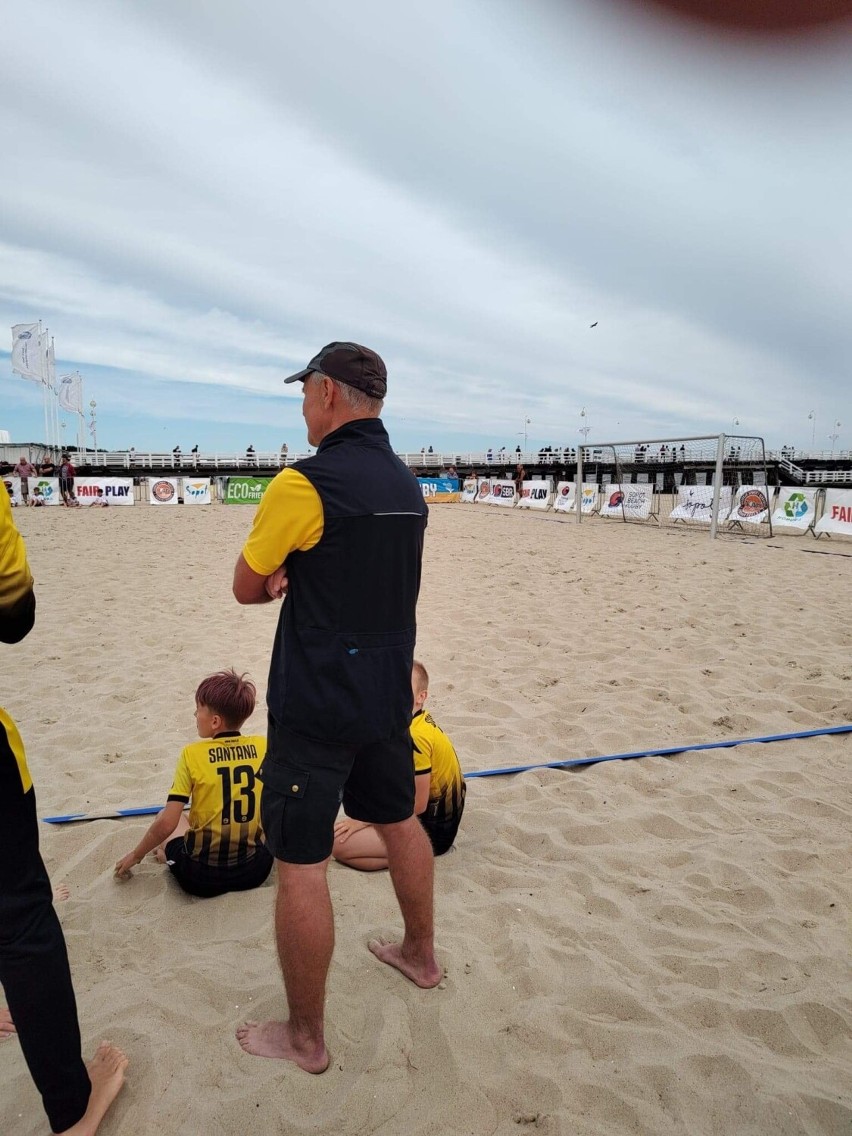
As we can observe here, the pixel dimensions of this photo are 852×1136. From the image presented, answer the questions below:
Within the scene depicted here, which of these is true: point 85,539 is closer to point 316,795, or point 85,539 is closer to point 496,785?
point 496,785

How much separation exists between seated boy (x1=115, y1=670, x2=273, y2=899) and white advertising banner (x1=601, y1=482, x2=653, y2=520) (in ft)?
60.5

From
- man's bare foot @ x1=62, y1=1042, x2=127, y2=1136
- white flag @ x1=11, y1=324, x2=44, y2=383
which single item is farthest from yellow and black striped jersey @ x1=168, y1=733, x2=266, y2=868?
white flag @ x1=11, y1=324, x2=44, y2=383

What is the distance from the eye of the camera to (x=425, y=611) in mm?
7969

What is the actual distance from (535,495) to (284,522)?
82.8 ft

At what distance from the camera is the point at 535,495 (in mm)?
26438

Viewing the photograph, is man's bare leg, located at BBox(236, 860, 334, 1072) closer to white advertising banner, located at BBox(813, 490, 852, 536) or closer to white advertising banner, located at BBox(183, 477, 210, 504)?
white advertising banner, located at BBox(813, 490, 852, 536)

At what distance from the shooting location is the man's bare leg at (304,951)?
184 cm

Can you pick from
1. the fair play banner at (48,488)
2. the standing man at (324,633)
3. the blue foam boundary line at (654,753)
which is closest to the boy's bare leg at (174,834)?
the standing man at (324,633)

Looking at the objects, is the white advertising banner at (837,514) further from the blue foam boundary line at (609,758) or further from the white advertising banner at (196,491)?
the white advertising banner at (196,491)

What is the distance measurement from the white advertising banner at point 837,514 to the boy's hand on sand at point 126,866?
1573 centimetres

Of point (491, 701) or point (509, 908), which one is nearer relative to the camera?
point (509, 908)

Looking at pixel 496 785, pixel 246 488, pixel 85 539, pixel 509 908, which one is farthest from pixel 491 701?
pixel 246 488

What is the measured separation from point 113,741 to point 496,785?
7.79ft

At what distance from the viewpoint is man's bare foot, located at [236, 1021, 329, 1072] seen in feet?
6.35
